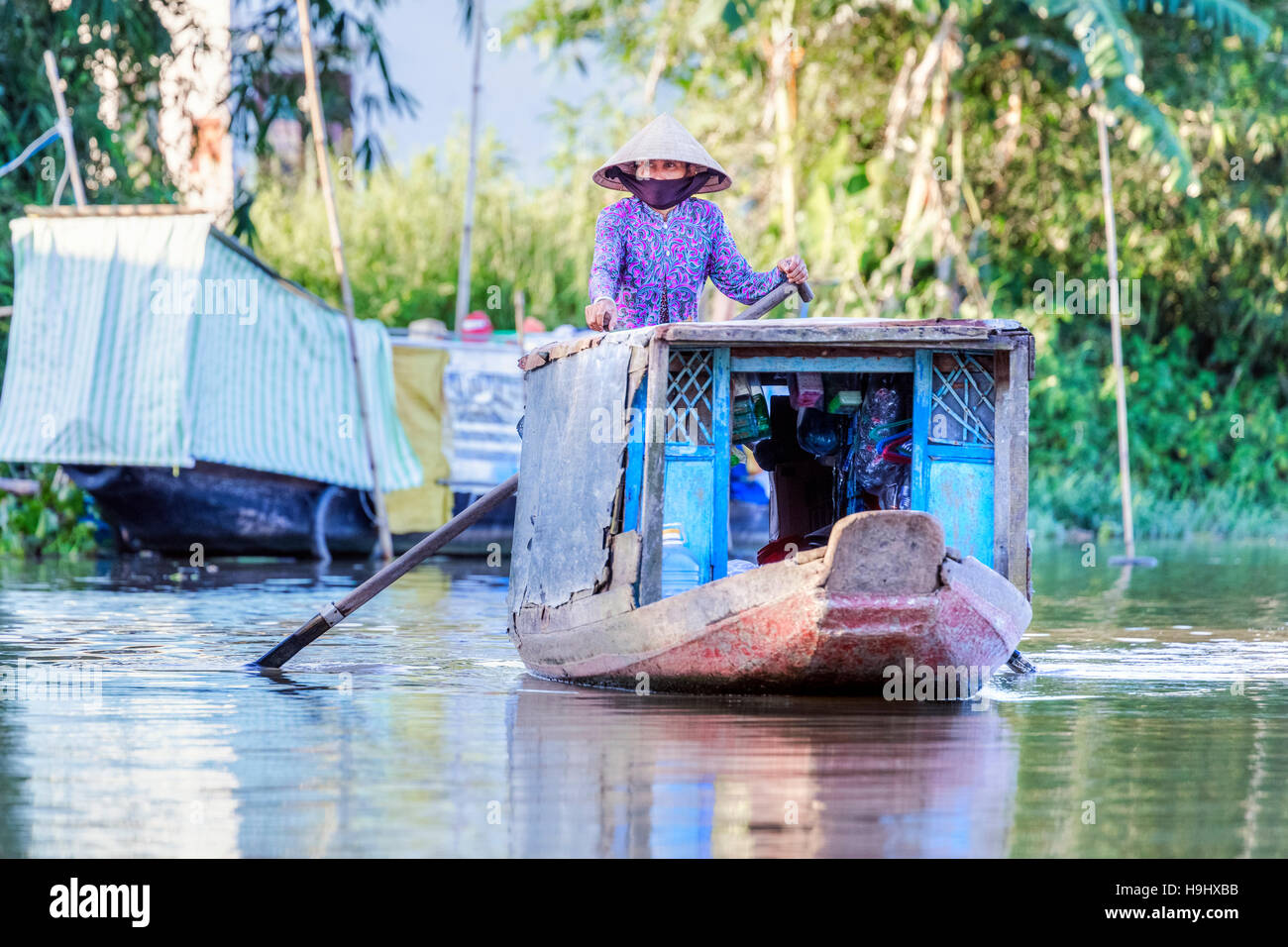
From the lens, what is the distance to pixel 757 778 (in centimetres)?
418

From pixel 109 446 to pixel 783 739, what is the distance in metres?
7.70

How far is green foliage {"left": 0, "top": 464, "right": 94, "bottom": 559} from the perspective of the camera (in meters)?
13.1

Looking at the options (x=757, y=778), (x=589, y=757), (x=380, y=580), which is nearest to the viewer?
(x=757, y=778)

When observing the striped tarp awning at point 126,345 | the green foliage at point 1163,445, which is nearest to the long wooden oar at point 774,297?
the striped tarp awning at point 126,345

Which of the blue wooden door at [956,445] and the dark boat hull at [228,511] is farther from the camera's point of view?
the dark boat hull at [228,511]

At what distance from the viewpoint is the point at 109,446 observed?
37.5 ft

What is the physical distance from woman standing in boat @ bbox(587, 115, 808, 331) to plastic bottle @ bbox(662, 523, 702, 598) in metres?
1.03

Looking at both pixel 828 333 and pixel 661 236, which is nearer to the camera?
pixel 828 333

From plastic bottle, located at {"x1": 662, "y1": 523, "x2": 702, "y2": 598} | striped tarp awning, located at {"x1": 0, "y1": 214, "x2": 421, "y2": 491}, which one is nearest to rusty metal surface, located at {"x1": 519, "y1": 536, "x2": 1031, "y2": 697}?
plastic bottle, located at {"x1": 662, "y1": 523, "x2": 702, "y2": 598}

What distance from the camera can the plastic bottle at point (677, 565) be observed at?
5629 millimetres

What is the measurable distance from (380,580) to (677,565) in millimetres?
1509

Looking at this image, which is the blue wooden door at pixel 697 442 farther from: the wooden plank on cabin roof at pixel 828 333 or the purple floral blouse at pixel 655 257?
the purple floral blouse at pixel 655 257

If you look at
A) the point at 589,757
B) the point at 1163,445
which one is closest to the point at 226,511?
the point at 589,757

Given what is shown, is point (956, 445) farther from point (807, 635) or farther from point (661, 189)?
point (661, 189)
